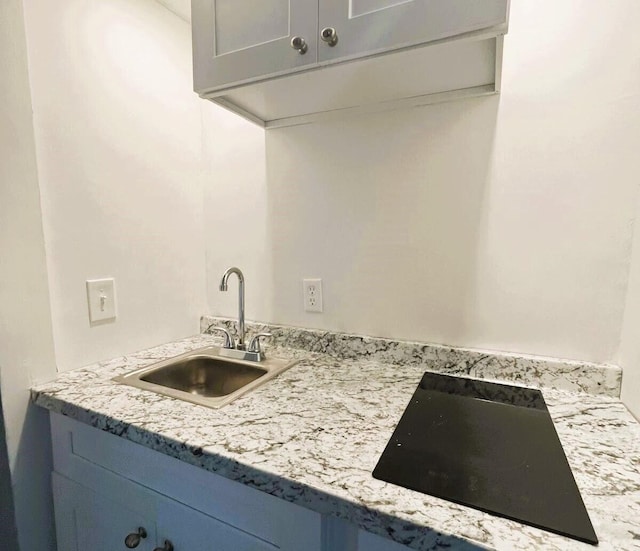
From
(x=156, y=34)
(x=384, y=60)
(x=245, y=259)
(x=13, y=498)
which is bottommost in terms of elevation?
(x=13, y=498)

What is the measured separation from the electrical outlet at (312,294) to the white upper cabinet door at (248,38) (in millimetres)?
620

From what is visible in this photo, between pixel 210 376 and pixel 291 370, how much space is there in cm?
33

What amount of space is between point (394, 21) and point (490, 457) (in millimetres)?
838

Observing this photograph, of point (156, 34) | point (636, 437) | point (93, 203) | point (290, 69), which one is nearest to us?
point (636, 437)

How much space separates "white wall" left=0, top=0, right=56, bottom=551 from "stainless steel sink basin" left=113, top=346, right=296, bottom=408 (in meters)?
0.21

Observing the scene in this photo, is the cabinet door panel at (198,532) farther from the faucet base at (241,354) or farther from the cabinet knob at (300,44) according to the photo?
the cabinet knob at (300,44)

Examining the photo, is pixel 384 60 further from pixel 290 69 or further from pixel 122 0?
pixel 122 0

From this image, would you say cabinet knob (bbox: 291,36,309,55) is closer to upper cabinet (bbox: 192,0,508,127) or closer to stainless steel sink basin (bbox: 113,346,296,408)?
upper cabinet (bbox: 192,0,508,127)

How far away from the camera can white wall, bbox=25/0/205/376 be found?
2.91ft

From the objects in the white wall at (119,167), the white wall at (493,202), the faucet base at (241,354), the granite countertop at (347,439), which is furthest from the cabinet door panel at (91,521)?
the white wall at (493,202)

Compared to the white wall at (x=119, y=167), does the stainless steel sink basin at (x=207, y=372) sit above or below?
below

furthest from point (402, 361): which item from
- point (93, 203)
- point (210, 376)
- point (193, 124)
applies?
point (193, 124)

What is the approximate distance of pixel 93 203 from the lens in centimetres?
98

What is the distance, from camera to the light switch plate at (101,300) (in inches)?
38.6
